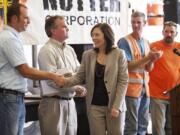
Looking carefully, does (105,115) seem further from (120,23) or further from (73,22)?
(120,23)

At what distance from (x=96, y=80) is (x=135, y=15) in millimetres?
1188

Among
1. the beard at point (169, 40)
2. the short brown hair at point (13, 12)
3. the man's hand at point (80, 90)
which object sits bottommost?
the man's hand at point (80, 90)

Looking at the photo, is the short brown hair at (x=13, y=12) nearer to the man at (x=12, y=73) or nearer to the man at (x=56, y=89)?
the man at (x=12, y=73)

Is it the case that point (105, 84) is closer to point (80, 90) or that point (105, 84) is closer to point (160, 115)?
point (80, 90)

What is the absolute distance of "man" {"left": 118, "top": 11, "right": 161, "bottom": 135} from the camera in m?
4.20

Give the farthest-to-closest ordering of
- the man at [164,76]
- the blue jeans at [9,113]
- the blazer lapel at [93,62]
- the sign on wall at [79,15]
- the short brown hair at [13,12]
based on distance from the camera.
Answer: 1. the man at [164,76]
2. the sign on wall at [79,15]
3. the blazer lapel at [93,62]
4. the short brown hair at [13,12]
5. the blue jeans at [9,113]

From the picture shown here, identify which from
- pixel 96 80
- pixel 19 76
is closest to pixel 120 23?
pixel 96 80

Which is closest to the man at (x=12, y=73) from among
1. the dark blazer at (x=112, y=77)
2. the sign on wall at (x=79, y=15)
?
the dark blazer at (x=112, y=77)

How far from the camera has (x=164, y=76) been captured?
4.52 metres

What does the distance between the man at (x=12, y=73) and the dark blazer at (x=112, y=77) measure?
1.55 ft

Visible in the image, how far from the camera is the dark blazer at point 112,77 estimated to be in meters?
3.42

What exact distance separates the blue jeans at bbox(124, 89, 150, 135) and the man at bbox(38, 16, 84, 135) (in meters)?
0.85

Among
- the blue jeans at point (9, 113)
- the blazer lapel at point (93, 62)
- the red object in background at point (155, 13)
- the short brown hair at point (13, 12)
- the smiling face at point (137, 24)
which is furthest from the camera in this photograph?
the red object in background at point (155, 13)

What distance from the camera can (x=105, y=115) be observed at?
11.4 ft
